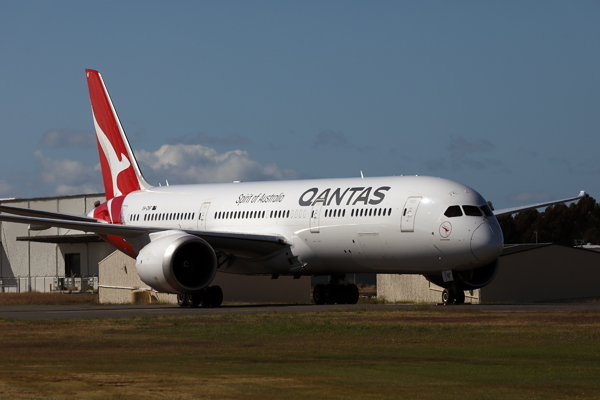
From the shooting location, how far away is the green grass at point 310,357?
33.0 ft

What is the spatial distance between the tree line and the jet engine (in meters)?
78.0

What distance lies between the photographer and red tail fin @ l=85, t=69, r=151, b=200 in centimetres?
3847

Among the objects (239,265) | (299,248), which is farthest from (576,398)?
(239,265)

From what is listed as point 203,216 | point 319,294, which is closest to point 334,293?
point 319,294

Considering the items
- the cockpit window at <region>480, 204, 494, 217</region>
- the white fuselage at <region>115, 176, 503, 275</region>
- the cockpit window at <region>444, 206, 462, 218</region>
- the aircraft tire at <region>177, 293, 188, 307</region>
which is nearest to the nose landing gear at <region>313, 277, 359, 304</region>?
the white fuselage at <region>115, 176, 503, 275</region>

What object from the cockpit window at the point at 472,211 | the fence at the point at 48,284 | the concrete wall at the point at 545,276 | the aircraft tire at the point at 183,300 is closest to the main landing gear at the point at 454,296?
the cockpit window at the point at 472,211

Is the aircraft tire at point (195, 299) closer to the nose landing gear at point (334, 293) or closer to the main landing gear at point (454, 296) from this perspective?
the nose landing gear at point (334, 293)

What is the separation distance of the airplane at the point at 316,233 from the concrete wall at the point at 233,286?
15.3 feet

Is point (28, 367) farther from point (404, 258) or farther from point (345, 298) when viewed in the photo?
point (345, 298)

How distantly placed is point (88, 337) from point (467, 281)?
1440 centimetres

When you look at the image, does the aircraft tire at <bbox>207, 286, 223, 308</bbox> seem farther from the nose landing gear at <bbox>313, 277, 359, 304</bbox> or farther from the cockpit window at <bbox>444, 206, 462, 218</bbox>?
the cockpit window at <bbox>444, 206, 462, 218</bbox>

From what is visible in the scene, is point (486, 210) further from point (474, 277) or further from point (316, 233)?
point (316, 233)

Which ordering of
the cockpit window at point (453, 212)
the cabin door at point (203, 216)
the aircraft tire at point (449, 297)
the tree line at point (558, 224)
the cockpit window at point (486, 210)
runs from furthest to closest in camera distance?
the tree line at point (558, 224)
the cabin door at point (203, 216)
the aircraft tire at point (449, 297)
the cockpit window at point (486, 210)
the cockpit window at point (453, 212)

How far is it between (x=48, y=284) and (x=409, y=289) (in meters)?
37.0
